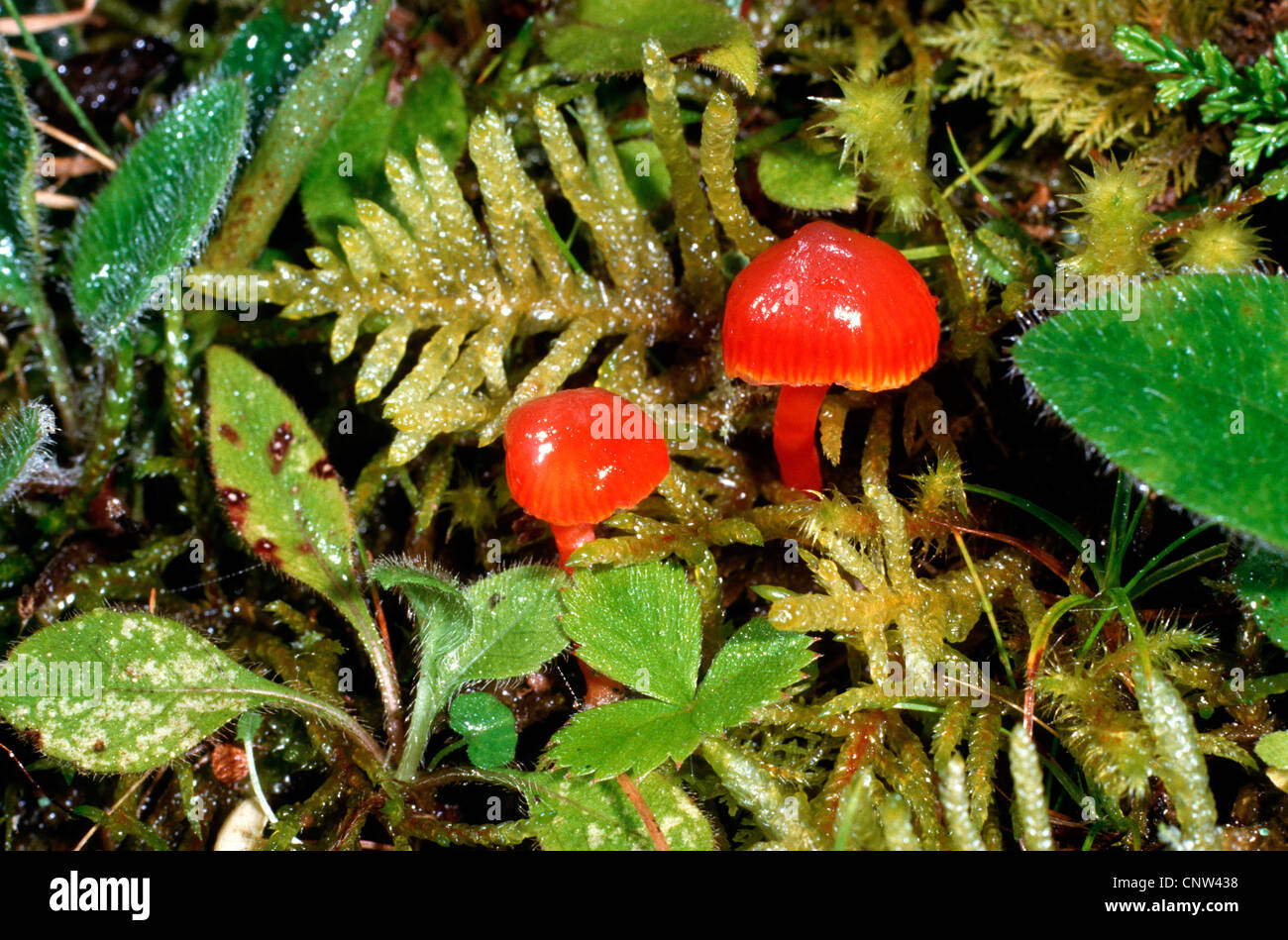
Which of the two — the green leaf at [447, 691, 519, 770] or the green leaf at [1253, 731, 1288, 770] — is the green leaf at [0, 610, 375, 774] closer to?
the green leaf at [447, 691, 519, 770]

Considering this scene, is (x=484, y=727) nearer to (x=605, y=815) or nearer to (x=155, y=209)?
(x=605, y=815)

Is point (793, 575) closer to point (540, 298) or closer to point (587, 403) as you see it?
point (587, 403)

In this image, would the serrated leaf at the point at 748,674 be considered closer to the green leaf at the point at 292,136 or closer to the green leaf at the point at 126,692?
the green leaf at the point at 126,692

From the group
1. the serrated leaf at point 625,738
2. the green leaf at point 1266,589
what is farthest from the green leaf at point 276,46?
the green leaf at point 1266,589

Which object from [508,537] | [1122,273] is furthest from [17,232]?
[1122,273]

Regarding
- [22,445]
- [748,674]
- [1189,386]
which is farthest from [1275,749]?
[22,445]

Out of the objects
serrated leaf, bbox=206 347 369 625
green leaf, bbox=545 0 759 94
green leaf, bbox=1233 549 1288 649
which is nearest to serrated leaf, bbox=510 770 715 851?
serrated leaf, bbox=206 347 369 625

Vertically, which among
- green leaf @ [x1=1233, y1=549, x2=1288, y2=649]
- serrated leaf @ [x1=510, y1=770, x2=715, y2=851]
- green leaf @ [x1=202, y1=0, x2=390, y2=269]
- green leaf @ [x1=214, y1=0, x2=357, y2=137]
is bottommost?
serrated leaf @ [x1=510, y1=770, x2=715, y2=851]
